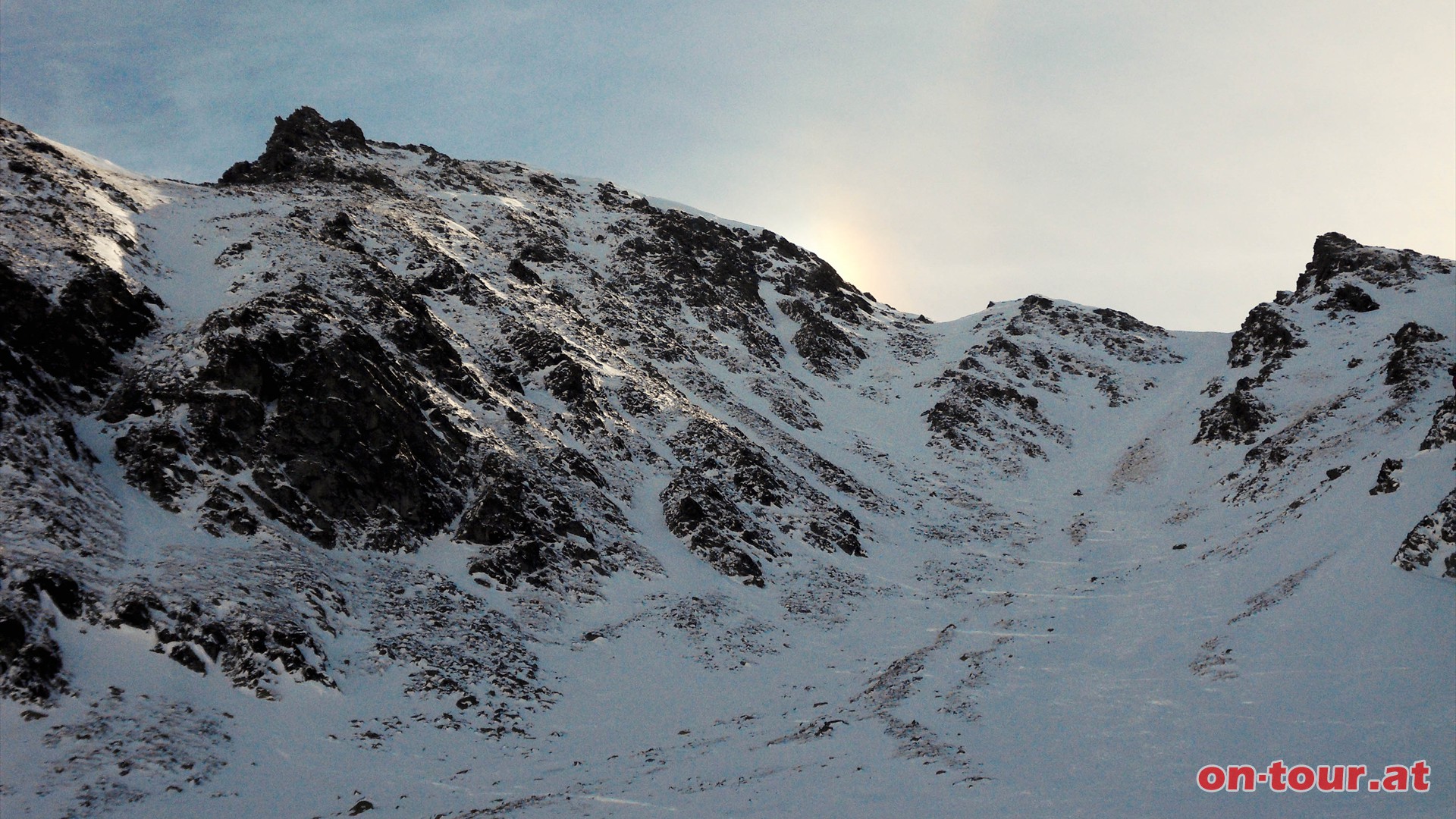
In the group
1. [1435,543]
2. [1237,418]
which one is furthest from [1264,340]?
[1435,543]

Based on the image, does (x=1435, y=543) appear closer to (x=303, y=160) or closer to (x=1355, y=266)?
(x=1355, y=266)

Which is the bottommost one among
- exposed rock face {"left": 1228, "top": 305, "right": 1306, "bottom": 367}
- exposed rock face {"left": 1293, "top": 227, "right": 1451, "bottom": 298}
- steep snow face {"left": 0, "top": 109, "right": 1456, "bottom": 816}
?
steep snow face {"left": 0, "top": 109, "right": 1456, "bottom": 816}

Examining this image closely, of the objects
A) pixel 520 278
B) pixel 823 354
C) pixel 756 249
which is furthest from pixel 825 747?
pixel 756 249

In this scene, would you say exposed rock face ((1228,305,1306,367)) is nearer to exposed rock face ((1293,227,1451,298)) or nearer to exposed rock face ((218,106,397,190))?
exposed rock face ((1293,227,1451,298))

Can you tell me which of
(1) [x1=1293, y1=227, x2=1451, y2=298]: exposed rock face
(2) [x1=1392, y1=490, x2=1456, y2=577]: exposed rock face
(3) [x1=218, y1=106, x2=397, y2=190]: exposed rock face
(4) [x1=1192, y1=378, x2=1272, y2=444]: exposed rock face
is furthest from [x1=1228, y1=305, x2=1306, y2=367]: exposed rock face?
(3) [x1=218, y1=106, x2=397, y2=190]: exposed rock face

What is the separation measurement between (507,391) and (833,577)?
2010 centimetres

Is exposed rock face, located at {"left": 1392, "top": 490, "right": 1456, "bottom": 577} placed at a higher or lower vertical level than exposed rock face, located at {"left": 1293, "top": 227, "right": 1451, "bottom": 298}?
lower

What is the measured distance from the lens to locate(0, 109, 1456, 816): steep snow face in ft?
53.9

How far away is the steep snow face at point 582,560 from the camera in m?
16.4

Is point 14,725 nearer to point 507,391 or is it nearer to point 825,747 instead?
point 825,747

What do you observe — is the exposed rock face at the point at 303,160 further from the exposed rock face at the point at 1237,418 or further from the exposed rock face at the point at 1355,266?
the exposed rock face at the point at 1355,266

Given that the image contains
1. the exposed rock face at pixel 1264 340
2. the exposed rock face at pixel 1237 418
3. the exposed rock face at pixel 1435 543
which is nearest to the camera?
the exposed rock face at pixel 1435 543

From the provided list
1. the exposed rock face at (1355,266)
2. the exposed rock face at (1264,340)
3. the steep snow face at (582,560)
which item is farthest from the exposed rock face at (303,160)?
the exposed rock face at (1355,266)

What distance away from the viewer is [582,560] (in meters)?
31.6
